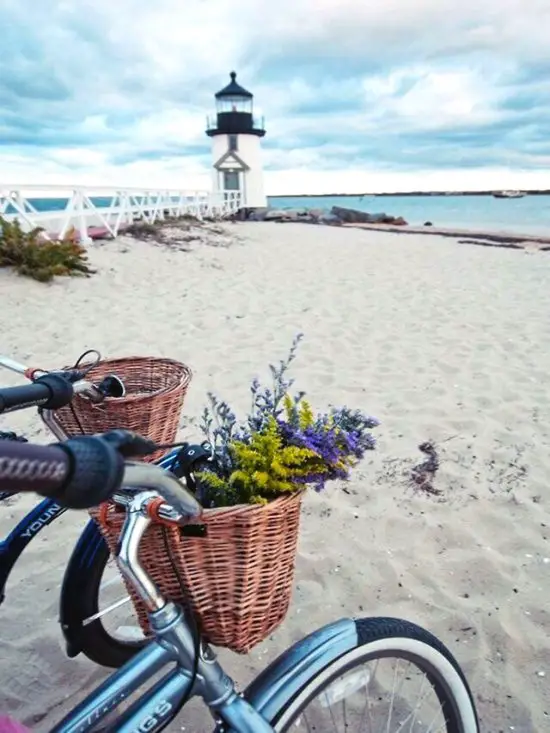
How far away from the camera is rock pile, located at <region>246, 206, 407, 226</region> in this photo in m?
26.7

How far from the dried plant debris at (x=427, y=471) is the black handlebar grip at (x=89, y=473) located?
2750mm

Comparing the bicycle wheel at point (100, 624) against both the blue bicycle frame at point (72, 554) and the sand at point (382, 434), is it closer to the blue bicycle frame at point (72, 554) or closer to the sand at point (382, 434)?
the blue bicycle frame at point (72, 554)

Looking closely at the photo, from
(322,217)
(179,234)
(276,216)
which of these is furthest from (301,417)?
(322,217)

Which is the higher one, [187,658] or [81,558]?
[187,658]

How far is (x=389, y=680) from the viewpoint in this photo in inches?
67.7

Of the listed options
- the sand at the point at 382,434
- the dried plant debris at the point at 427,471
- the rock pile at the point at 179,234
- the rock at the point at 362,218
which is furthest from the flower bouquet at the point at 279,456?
the rock at the point at 362,218

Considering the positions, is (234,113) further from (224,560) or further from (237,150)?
(224,560)

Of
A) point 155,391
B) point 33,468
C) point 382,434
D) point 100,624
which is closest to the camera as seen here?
point 33,468

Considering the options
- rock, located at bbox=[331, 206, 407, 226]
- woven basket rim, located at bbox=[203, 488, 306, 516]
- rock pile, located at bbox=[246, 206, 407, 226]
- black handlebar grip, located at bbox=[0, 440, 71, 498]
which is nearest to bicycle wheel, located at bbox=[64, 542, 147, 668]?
woven basket rim, located at bbox=[203, 488, 306, 516]

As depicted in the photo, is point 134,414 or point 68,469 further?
point 134,414

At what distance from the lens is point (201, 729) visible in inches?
75.4

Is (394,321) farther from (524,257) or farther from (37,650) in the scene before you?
(524,257)

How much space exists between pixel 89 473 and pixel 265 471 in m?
0.59

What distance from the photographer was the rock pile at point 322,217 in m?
26.7
